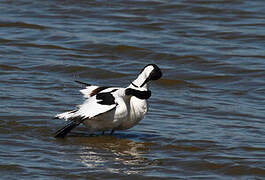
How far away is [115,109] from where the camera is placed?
866cm

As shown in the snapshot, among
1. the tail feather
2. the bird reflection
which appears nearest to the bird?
the tail feather

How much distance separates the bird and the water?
0.84ft

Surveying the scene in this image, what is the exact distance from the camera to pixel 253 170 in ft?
25.6

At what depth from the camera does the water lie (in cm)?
801

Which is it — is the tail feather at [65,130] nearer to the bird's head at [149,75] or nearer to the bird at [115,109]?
the bird at [115,109]

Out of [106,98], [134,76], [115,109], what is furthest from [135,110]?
[134,76]

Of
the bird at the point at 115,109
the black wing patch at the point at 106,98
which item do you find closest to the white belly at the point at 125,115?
the bird at the point at 115,109

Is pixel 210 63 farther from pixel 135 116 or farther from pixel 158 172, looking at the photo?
pixel 158 172

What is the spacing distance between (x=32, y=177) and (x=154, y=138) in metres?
2.19

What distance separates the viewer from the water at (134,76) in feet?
26.3

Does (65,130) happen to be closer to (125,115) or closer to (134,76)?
(125,115)

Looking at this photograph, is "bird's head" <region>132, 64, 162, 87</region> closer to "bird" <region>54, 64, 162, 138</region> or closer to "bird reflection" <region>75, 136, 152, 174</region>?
"bird" <region>54, 64, 162, 138</region>

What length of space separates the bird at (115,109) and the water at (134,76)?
0.84 ft

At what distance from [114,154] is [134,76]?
4.00m
